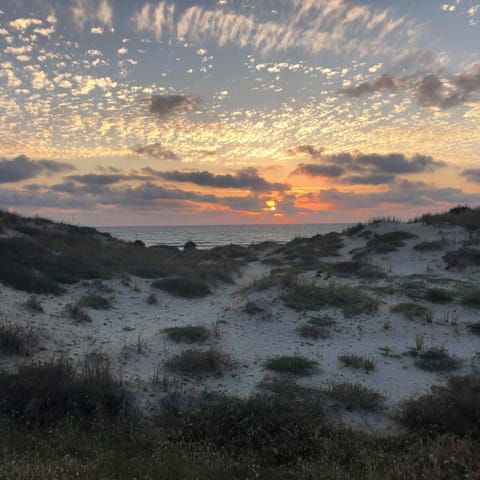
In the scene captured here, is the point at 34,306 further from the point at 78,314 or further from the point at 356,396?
the point at 356,396

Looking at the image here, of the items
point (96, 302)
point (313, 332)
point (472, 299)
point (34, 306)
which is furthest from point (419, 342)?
point (34, 306)

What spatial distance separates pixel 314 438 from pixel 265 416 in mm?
1098

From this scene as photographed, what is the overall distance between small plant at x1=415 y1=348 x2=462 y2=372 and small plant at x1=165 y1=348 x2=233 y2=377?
5.13m

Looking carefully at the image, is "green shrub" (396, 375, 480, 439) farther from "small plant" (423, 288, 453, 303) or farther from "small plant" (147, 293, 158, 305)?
"small plant" (147, 293, 158, 305)

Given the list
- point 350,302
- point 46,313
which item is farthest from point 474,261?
point 46,313

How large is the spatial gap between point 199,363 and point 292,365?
7.77 feet

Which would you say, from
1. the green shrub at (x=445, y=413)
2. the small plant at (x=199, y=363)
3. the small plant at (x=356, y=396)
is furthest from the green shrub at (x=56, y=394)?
the green shrub at (x=445, y=413)

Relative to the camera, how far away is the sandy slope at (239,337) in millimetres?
9766

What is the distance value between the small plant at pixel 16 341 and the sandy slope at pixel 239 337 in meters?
0.30

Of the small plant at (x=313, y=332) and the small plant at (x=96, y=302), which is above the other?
the small plant at (x=96, y=302)

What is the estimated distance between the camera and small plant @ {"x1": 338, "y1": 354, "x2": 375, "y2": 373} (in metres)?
10.7

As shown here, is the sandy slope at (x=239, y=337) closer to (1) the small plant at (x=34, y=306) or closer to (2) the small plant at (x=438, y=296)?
(1) the small plant at (x=34, y=306)

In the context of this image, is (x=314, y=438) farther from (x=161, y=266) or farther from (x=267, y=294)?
(x=161, y=266)

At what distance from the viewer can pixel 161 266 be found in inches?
990
